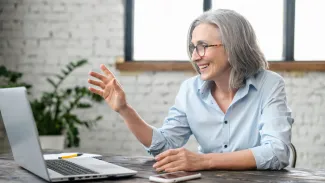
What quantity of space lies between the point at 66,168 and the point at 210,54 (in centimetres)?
77

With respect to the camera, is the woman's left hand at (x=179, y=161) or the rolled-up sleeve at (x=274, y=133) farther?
the rolled-up sleeve at (x=274, y=133)

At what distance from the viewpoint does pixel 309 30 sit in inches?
167

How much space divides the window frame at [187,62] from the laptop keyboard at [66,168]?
2.61 metres

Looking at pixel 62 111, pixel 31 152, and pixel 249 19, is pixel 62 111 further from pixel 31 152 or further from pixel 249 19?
pixel 31 152

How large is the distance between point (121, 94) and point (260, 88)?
55 centimetres

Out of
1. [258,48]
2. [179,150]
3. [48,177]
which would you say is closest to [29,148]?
[48,177]

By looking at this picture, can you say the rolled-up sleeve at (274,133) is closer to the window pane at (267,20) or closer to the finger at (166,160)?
the finger at (166,160)

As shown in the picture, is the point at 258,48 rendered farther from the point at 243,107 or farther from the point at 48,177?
the point at 48,177

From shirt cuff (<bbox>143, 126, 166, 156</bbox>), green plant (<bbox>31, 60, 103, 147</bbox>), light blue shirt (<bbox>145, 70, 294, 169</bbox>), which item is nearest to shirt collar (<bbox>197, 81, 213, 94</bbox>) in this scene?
light blue shirt (<bbox>145, 70, 294, 169</bbox>)

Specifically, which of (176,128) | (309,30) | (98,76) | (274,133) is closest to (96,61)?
(309,30)

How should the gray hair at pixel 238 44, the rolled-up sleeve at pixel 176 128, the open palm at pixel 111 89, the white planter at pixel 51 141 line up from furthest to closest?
the white planter at pixel 51 141, the rolled-up sleeve at pixel 176 128, the gray hair at pixel 238 44, the open palm at pixel 111 89

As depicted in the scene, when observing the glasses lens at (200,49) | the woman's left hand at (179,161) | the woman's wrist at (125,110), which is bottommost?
the woman's left hand at (179,161)

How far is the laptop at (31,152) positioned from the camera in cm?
142

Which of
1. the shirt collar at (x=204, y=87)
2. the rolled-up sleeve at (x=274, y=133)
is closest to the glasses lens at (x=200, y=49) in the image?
the shirt collar at (x=204, y=87)
